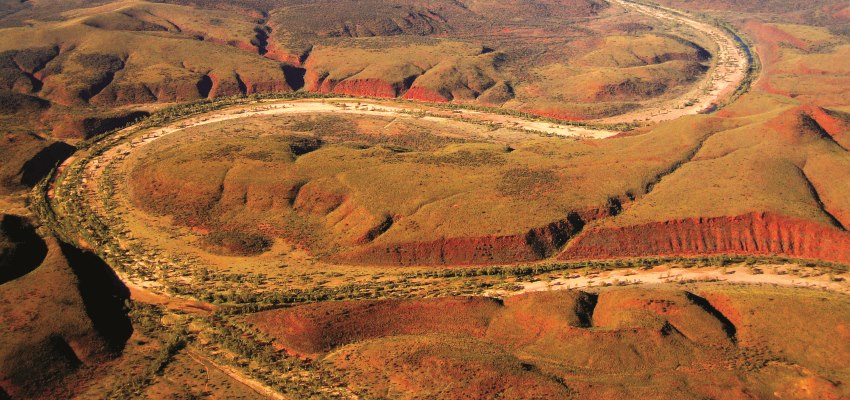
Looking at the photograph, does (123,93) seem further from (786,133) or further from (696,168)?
(786,133)

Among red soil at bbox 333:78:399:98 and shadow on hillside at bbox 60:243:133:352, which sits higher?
shadow on hillside at bbox 60:243:133:352

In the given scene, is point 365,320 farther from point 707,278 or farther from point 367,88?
point 367,88

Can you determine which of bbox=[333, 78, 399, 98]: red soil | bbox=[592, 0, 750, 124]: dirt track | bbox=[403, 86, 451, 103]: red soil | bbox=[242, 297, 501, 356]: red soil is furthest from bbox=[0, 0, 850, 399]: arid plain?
bbox=[333, 78, 399, 98]: red soil

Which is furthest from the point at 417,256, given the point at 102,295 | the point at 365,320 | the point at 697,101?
the point at 697,101

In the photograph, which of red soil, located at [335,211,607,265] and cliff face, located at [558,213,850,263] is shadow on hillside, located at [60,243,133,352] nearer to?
red soil, located at [335,211,607,265]

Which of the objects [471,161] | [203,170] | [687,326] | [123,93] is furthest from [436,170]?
[123,93]

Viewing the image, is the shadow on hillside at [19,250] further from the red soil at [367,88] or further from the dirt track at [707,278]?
the red soil at [367,88]
